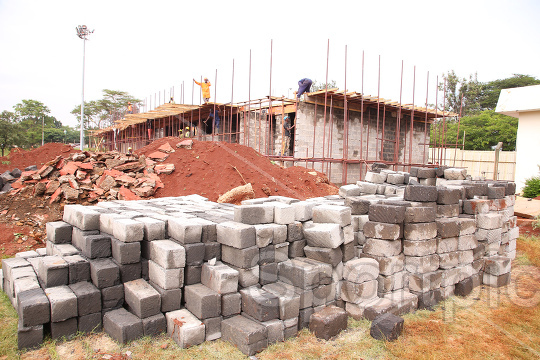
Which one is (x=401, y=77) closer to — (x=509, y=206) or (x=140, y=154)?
(x=509, y=206)

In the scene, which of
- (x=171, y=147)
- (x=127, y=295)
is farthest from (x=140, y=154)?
(x=127, y=295)

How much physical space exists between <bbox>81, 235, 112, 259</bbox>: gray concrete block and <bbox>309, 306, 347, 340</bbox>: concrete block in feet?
9.78

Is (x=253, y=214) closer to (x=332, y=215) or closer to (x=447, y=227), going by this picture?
(x=332, y=215)

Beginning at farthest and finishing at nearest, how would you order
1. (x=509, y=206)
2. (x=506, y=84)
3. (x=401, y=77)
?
(x=506, y=84), (x=401, y=77), (x=509, y=206)

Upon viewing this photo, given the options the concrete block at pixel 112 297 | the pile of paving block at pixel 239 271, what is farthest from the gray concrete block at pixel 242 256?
the concrete block at pixel 112 297

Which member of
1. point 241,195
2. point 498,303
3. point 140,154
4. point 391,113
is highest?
point 391,113

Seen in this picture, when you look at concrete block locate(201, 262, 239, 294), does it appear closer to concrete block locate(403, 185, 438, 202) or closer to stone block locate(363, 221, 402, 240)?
stone block locate(363, 221, 402, 240)

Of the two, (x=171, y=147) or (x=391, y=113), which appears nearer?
(x=171, y=147)

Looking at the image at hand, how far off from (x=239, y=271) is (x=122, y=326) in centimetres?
151

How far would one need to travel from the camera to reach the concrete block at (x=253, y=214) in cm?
479

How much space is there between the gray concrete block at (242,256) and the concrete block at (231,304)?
39cm

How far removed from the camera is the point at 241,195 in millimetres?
9000

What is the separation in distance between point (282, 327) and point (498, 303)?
157 inches

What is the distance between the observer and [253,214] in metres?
4.82
